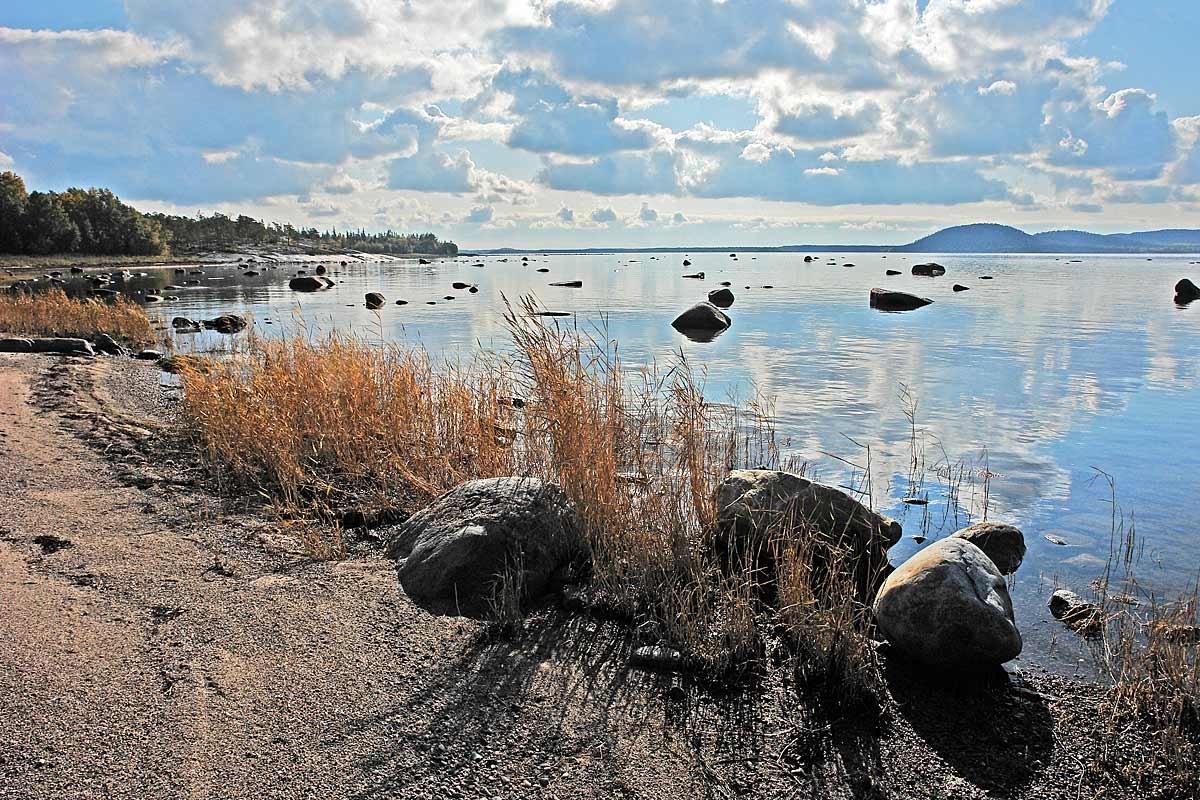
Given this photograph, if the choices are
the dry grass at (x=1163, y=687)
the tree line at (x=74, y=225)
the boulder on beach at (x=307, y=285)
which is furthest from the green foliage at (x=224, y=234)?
the dry grass at (x=1163, y=687)

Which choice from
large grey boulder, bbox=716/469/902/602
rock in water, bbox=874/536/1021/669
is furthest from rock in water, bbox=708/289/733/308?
rock in water, bbox=874/536/1021/669

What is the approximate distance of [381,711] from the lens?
4.86 meters

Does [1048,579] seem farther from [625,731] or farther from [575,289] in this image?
[575,289]

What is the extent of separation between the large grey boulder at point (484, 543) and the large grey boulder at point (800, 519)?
1530mm

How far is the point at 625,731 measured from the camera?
488cm

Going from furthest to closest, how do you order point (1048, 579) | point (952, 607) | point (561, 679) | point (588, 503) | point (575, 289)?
point (575, 289)
point (1048, 579)
point (588, 503)
point (952, 607)
point (561, 679)

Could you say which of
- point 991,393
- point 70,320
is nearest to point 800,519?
point 991,393

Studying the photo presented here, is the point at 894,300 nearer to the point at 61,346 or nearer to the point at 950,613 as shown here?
the point at 61,346

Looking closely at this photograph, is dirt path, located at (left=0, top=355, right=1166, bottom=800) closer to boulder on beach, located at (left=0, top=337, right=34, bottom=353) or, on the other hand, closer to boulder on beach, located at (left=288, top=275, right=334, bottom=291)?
boulder on beach, located at (left=0, top=337, right=34, bottom=353)

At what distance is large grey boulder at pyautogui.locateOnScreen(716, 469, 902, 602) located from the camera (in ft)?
24.5

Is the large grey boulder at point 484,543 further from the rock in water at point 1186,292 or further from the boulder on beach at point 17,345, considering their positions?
the rock in water at point 1186,292

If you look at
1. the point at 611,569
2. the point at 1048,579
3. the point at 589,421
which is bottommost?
the point at 1048,579

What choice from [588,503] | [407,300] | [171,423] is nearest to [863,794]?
[588,503]

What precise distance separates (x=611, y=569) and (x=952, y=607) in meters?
2.69
